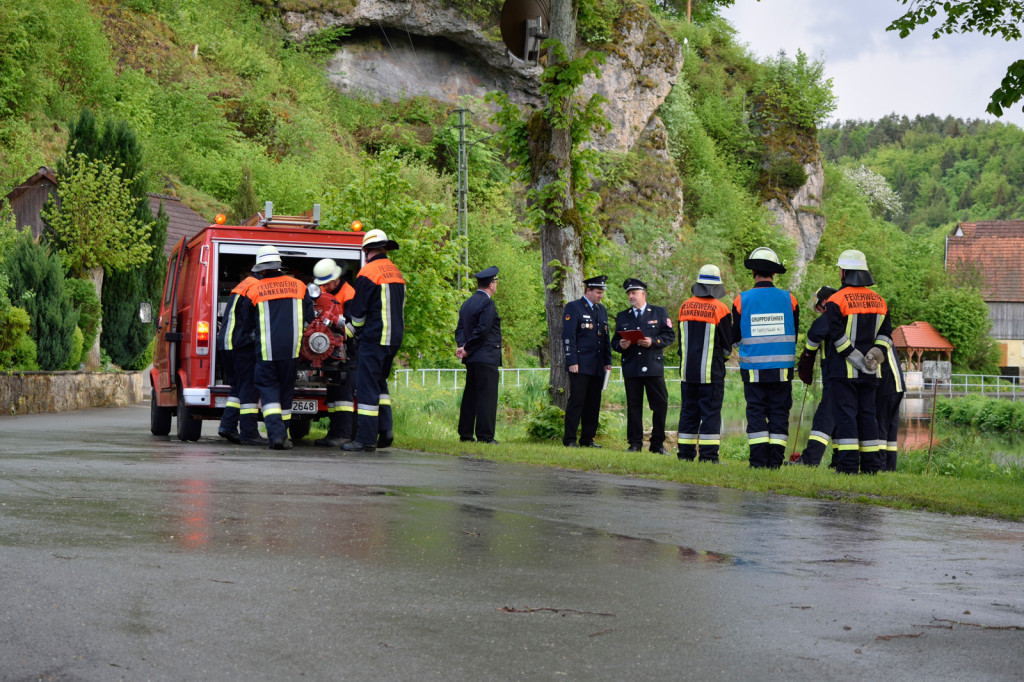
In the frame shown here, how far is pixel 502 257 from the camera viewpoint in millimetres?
53969

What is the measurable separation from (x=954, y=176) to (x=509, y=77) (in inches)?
4854

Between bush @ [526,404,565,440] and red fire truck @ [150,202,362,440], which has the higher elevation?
red fire truck @ [150,202,362,440]

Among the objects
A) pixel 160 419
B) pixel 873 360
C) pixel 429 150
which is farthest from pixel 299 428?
pixel 429 150

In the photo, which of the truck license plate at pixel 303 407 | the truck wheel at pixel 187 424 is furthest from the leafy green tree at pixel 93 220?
the truck license plate at pixel 303 407

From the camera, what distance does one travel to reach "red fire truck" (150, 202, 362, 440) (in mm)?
Answer: 14320

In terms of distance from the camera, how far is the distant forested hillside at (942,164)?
543ft

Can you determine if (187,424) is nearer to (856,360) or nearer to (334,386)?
(334,386)

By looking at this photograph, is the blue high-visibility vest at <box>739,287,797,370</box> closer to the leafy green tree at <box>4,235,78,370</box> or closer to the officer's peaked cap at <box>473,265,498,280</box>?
the officer's peaked cap at <box>473,265,498,280</box>

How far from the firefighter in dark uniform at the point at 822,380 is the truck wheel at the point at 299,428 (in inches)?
262

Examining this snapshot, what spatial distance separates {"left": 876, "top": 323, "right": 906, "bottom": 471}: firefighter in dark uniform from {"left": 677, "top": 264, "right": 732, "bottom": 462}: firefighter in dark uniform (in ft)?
5.49

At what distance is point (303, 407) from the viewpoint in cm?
1465

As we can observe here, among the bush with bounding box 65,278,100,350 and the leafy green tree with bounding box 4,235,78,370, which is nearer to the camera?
the leafy green tree with bounding box 4,235,78,370

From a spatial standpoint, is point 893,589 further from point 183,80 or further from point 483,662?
point 183,80

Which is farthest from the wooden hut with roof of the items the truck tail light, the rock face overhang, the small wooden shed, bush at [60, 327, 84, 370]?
the truck tail light
